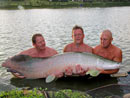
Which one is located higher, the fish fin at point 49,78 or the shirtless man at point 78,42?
the shirtless man at point 78,42

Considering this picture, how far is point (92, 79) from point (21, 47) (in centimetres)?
A: 785

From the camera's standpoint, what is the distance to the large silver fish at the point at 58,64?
4504 mm

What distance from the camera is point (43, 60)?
4.84 meters

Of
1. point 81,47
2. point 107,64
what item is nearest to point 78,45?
point 81,47

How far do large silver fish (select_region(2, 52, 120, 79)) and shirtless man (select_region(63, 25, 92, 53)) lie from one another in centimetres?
86

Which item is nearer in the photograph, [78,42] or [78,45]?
[78,42]

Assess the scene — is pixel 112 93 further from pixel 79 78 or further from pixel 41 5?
pixel 41 5

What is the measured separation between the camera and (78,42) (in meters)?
5.42

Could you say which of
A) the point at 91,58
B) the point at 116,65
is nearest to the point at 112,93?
the point at 116,65

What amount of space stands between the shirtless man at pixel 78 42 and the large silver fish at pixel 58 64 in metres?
0.86

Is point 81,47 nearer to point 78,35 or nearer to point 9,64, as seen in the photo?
point 78,35

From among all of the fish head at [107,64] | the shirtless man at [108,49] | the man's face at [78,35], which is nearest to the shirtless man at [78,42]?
the man's face at [78,35]

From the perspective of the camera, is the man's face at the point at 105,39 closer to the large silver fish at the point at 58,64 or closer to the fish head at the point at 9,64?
the large silver fish at the point at 58,64

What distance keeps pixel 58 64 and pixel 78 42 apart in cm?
113
